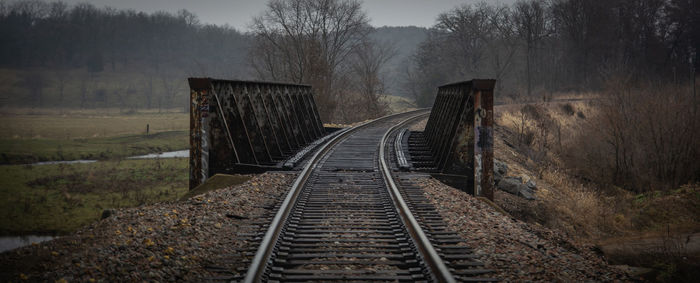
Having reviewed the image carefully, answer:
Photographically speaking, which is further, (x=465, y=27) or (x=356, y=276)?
(x=465, y=27)

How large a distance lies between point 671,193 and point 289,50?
98.1ft

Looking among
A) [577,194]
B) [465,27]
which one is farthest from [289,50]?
[577,194]

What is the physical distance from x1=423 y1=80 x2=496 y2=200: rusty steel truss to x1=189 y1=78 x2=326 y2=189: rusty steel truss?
356cm

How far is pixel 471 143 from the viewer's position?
9000 millimetres

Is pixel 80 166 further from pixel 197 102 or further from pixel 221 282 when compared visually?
pixel 221 282

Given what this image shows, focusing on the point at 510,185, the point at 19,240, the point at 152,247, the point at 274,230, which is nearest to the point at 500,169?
the point at 510,185

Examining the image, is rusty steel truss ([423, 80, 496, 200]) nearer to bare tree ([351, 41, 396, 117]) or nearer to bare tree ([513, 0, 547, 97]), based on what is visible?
bare tree ([351, 41, 396, 117])

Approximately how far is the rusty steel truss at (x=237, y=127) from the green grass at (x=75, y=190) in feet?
36.8

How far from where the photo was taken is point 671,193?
13648mm

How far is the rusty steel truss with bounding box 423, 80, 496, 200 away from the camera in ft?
27.8

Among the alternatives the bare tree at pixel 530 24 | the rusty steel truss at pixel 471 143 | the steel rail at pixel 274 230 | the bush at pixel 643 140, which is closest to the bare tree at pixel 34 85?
the bare tree at pixel 530 24

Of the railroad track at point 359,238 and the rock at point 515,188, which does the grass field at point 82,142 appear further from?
the railroad track at point 359,238

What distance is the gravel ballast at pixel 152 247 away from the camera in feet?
13.6

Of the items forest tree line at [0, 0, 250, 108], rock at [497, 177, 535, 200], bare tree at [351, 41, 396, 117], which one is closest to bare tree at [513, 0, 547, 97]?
bare tree at [351, 41, 396, 117]
